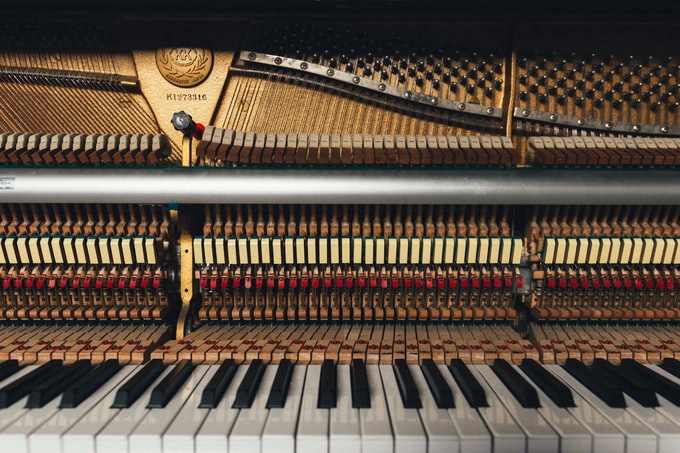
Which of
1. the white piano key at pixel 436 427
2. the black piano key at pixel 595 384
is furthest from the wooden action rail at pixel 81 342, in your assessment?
the black piano key at pixel 595 384

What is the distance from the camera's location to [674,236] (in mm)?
1996

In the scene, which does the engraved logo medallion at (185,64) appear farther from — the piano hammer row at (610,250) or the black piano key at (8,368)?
the piano hammer row at (610,250)

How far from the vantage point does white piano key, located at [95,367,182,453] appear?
1326mm

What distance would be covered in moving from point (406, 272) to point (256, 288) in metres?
0.78

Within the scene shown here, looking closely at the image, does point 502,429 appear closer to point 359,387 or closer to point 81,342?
point 359,387

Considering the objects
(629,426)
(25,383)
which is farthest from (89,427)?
(629,426)

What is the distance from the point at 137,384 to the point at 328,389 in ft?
2.50

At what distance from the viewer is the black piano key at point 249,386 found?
4.78 ft

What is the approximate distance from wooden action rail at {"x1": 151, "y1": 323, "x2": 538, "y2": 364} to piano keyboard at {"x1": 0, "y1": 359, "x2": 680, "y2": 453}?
0.05 meters

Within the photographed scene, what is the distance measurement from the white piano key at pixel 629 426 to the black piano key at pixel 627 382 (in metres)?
0.10

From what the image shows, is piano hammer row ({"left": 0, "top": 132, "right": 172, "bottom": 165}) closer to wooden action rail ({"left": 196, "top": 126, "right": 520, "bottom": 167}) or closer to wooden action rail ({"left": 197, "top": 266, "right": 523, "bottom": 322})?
wooden action rail ({"left": 196, "top": 126, "right": 520, "bottom": 167})

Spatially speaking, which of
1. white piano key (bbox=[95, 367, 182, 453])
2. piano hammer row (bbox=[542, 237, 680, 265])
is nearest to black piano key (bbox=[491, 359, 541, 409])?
piano hammer row (bbox=[542, 237, 680, 265])

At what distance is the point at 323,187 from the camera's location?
1.82m

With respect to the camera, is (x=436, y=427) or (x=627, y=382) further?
(x=627, y=382)
